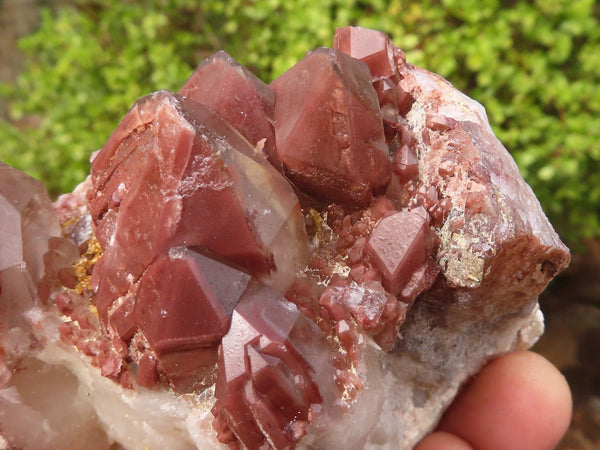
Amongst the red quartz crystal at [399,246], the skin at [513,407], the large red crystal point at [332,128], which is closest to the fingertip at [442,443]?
the skin at [513,407]

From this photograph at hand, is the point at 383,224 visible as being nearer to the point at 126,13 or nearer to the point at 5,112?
the point at 126,13

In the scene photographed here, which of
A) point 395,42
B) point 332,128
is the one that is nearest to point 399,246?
point 332,128

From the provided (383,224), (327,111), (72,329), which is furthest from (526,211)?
(72,329)

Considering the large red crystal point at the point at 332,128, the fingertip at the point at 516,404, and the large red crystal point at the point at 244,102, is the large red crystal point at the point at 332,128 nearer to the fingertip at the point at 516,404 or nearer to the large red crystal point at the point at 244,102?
the large red crystal point at the point at 244,102

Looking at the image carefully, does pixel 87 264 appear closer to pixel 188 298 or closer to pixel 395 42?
pixel 188 298

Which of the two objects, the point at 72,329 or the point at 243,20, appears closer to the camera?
the point at 72,329

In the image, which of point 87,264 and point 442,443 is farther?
point 442,443
